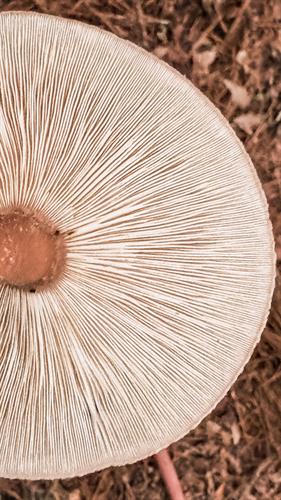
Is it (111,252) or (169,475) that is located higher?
(111,252)

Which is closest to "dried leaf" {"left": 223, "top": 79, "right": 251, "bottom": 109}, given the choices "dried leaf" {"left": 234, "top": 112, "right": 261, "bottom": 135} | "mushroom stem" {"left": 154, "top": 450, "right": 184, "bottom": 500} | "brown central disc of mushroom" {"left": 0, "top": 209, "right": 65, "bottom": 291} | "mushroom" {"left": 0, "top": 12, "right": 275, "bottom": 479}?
"dried leaf" {"left": 234, "top": 112, "right": 261, "bottom": 135}

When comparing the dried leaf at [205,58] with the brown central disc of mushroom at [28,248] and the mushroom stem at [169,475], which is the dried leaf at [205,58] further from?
the mushroom stem at [169,475]

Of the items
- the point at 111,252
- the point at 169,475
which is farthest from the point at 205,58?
the point at 169,475

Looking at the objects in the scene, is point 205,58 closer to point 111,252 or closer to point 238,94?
point 238,94

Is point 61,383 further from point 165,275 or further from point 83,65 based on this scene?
point 83,65

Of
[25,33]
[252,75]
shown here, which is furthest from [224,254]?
[252,75]
